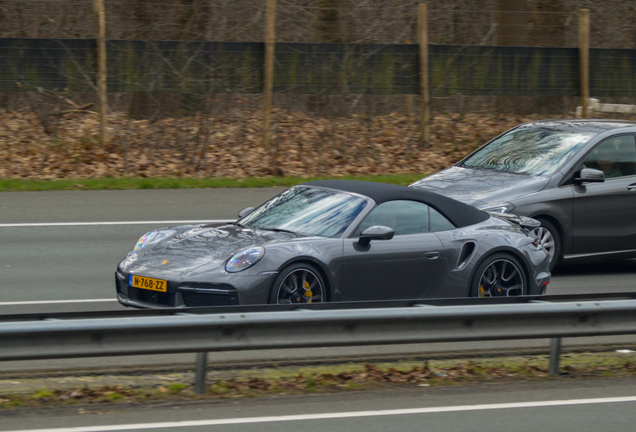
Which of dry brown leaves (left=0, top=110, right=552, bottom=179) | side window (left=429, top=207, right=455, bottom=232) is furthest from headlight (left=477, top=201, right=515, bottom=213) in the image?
dry brown leaves (left=0, top=110, right=552, bottom=179)

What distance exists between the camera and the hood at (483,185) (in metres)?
10.7

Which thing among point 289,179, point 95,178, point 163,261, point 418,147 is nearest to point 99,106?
point 95,178

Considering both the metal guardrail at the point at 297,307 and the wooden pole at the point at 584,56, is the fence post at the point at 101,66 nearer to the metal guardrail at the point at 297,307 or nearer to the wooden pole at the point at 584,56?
the wooden pole at the point at 584,56

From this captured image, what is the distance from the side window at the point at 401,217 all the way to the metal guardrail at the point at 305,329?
2.12 meters

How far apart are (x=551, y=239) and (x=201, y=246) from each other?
14.7ft

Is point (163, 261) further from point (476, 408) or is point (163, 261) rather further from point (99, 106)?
point (99, 106)

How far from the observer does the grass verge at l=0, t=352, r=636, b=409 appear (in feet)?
20.4

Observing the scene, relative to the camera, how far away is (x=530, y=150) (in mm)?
11742

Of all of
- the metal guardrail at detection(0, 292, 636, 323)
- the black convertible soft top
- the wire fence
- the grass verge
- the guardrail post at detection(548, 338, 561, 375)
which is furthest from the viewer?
the wire fence

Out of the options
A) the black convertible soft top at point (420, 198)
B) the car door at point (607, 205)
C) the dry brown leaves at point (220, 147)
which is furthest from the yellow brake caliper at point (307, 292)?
the dry brown leaves at point (220, 147)

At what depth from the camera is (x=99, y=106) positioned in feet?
61.8

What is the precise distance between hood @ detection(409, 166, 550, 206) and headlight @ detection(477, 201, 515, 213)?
69 millimetres

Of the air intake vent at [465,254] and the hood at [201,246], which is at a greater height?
the hood at [201,246]

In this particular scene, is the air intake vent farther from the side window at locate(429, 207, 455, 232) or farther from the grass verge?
the grass verge
